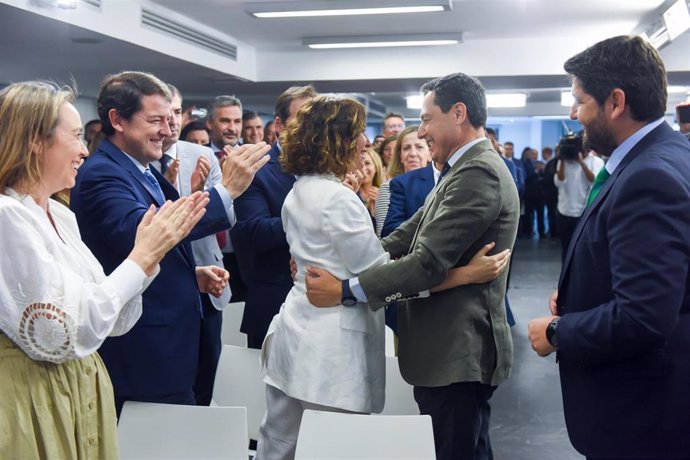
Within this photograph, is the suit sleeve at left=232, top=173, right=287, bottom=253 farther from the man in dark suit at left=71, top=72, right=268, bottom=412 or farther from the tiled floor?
the tiled floor

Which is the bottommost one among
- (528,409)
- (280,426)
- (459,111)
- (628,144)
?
(528,409)

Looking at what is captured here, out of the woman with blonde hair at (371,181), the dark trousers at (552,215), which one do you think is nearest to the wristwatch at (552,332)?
the woman with blonde hair at (371,181)

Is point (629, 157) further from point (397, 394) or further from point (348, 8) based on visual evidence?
point (348, 8)

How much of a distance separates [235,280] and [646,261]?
3.11 metres

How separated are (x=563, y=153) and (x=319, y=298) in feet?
22.0

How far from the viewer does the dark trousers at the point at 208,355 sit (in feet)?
9.12

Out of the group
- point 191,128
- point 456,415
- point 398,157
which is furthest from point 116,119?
point 191,128

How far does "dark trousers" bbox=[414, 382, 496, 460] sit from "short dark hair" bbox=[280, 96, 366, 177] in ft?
2.27

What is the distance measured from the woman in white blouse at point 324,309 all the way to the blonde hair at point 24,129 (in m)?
0.71

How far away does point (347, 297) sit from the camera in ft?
6.50

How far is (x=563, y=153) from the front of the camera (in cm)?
810

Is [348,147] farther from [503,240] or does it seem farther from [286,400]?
[286,400]

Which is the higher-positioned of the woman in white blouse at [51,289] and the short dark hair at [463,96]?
the short dark hair at [463,96]

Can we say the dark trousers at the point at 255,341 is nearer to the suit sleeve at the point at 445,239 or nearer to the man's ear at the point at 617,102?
the suit sleeve at the point at 445,239
